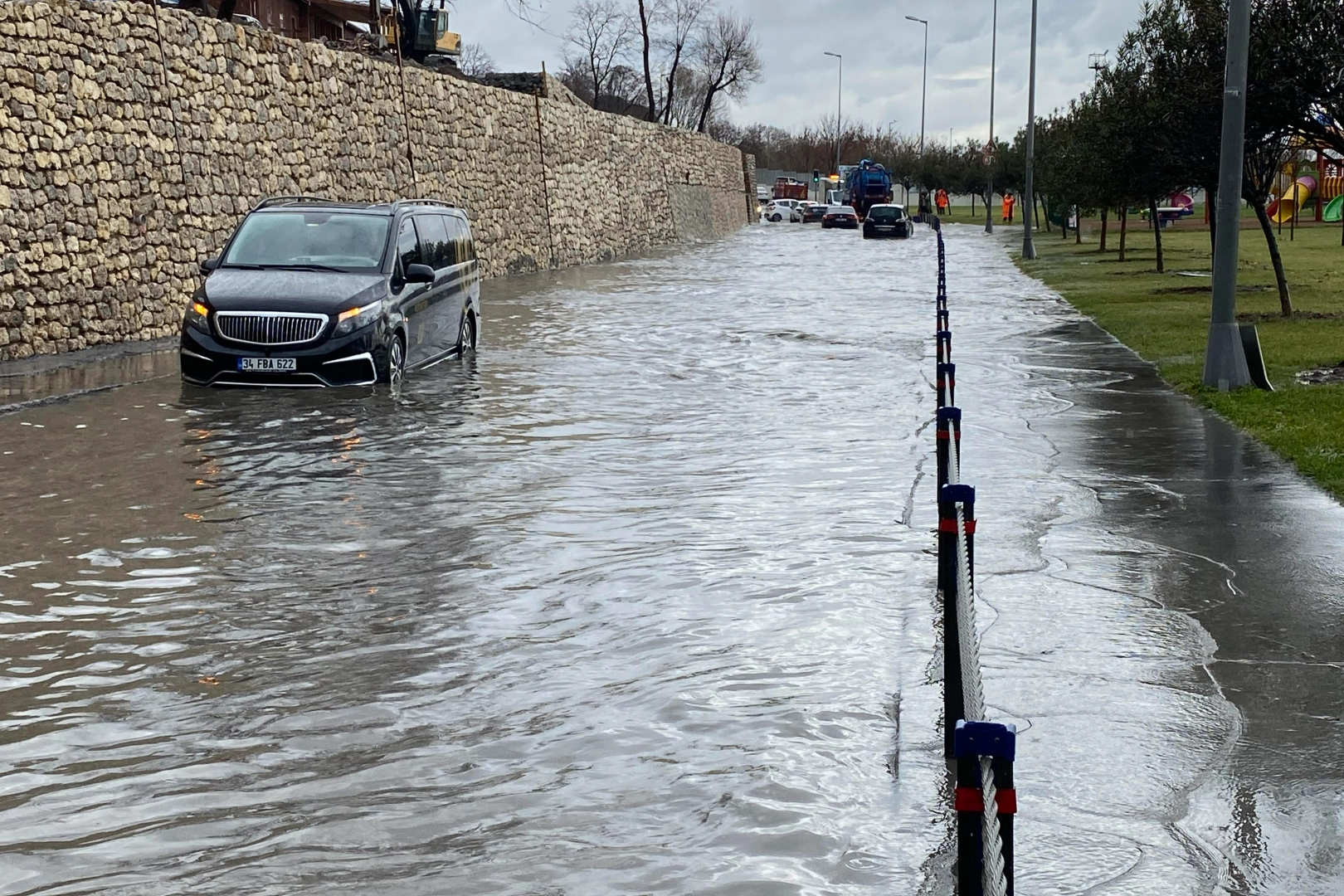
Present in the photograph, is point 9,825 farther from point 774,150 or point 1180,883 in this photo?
point 774,150

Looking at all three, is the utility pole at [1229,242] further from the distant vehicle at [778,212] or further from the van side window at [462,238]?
the distant vehicle at [778,212]

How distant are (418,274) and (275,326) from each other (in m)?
1.66

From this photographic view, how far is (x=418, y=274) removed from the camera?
16094 mm

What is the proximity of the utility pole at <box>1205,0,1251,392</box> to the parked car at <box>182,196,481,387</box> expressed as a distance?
7.56 meters

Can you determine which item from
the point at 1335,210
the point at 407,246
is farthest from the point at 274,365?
the point at 1335,210

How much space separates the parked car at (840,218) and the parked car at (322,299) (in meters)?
69.2

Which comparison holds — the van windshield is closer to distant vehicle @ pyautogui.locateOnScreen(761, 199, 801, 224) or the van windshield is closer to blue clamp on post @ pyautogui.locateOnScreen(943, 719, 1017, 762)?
blue clamp on post @ pyautogui.locateOnScreen(943, 719, 1017, 762)

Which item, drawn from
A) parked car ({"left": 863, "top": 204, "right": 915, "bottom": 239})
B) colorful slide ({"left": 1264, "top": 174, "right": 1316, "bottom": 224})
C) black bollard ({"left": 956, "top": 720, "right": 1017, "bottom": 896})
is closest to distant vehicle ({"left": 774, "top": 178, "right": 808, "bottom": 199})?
colorful slide ({"left": 1264, "top": 174, "right": 1316, "bottom": 224})

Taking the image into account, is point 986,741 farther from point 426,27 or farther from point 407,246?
point 426,27

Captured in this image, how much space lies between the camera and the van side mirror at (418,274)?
52.7 feet

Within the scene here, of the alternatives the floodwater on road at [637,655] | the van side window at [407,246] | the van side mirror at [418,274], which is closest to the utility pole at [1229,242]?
the floodwater on road at [637,655]

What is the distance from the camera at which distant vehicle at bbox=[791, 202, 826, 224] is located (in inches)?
3890

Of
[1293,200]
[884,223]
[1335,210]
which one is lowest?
[884,223]

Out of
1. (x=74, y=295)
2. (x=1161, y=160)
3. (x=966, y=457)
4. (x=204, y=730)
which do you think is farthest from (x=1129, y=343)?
(x=204, y=730)
